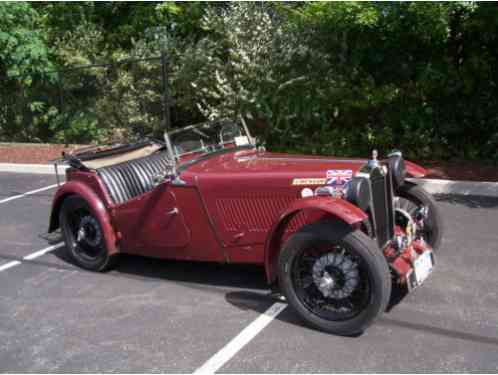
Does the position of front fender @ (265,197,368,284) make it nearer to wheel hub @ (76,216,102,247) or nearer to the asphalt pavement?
the asphalt pavement

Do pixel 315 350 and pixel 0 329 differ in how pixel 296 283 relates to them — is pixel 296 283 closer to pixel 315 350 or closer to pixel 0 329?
pixel 315 350

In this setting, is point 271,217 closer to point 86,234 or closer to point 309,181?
point 309,181

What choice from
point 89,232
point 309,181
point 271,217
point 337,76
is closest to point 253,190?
point 271,217

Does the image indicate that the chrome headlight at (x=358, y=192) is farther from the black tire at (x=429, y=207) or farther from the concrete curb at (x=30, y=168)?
the concrete curb at (x=30, y=168)

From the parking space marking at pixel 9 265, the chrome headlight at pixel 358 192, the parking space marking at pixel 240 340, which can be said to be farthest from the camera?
the parking space marking at pixel 9 265

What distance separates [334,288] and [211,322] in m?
0.94

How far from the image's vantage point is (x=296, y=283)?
355cm

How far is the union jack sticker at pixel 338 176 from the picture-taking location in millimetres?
3654

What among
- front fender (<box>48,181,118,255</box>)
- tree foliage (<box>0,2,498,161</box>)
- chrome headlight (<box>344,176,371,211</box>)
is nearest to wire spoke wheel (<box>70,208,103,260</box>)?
front fender (<box>48,181,118,255</box>)

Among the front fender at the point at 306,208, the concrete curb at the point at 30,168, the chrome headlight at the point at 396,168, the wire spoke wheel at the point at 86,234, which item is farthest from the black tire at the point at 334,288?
the concrete curb at the point at 30,168

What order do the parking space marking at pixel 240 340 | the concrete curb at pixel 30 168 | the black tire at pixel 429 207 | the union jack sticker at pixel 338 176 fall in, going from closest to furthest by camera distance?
the parking space marking at pixel 240 340 → the union jack sticker at pixel 338 176 → the black tire at pixel 429 207 → the concrete curb at pixel 30 168

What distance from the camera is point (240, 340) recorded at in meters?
3.46

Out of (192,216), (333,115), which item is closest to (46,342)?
(192,216)

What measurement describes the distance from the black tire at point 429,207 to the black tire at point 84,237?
105 inches
